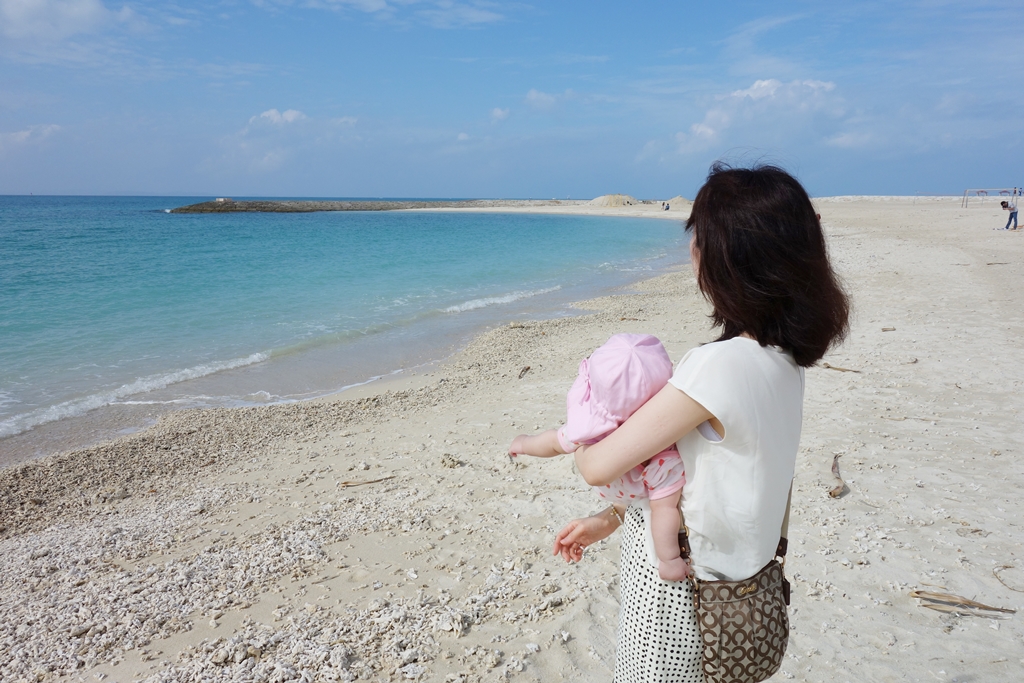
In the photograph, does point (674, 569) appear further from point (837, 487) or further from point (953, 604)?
point (837, 487)

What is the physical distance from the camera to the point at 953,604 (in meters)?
3.09

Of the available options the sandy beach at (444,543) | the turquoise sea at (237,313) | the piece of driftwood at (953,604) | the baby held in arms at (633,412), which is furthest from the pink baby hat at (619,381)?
the turquoise sea at (237,313)

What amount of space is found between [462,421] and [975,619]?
435cm

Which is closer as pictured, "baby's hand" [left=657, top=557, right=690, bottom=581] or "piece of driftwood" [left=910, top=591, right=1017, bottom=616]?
"baby's hand" [left=657, top=557, right=690, bottom=581]

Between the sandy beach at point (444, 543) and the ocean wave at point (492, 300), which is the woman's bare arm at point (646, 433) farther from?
the ocean wave at point (492, 300)

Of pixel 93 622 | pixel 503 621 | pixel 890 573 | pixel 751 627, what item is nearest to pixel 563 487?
pixel 503 621

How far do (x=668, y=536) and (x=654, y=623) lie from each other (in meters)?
0.24

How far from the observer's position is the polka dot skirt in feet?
4.78

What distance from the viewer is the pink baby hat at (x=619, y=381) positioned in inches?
54.9

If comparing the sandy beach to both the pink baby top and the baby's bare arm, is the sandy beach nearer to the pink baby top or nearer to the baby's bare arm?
the baby's bare arm

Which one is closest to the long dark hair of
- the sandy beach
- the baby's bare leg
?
the baby's bare leg

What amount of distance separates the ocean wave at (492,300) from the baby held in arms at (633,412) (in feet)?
43.5

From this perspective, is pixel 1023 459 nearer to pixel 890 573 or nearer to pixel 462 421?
pixel 890 573

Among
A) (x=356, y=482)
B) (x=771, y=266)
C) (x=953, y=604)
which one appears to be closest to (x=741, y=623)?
(x=771, y=266)
